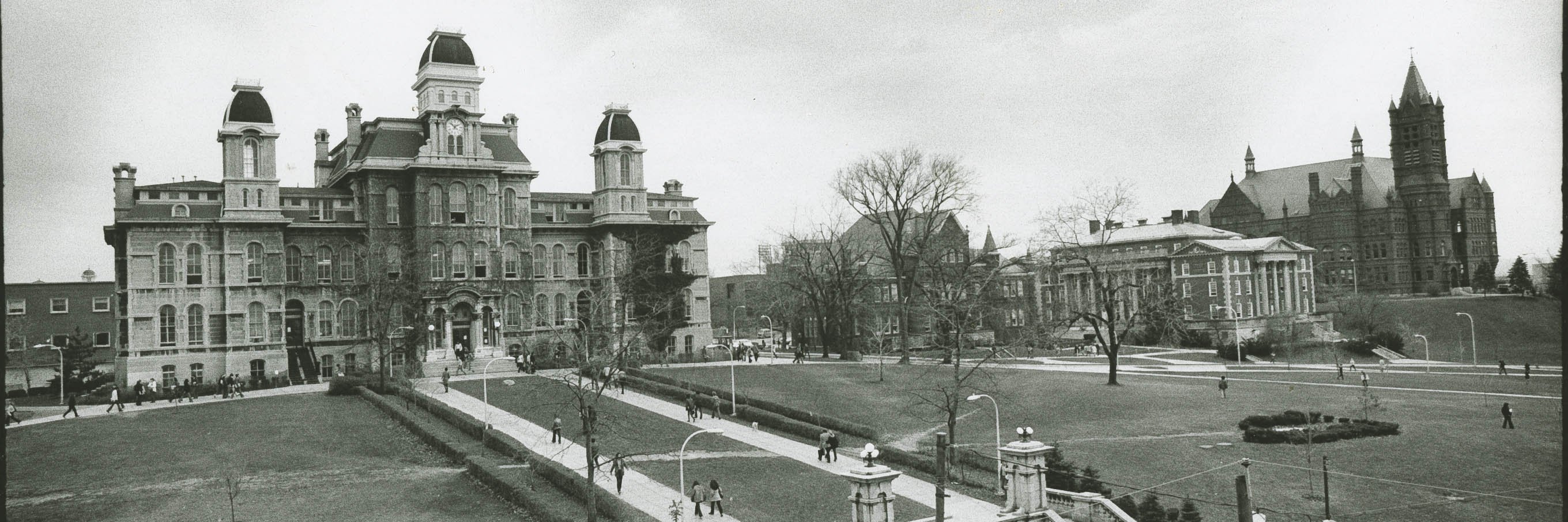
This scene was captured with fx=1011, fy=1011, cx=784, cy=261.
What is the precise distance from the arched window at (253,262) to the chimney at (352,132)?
10.9 m

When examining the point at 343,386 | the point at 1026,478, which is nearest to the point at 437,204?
the point at 343,386

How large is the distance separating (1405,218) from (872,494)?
114 metres

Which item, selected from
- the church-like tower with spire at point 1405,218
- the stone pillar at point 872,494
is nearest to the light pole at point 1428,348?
the church-like tower with spire at point 1405,218

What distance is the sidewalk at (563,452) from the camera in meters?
32.3

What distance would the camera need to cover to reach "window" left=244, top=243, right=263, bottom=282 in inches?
2525

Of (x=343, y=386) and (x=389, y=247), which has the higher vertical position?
(x=389, y=247)

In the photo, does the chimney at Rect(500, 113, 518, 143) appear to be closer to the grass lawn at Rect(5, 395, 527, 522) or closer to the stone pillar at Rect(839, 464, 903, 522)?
the grass lawn at Rect(5, 395, 527, 522)

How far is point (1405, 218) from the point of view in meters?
115

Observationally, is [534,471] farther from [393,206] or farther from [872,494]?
[393,206]

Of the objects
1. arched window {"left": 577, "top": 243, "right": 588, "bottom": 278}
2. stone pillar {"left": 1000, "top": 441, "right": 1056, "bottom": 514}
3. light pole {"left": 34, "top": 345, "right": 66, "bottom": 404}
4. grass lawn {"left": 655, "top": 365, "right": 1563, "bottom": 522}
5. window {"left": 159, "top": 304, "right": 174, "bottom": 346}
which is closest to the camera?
stone pillar {"left": 1000, "top": 441, "right": 1056, "bottom": 514}

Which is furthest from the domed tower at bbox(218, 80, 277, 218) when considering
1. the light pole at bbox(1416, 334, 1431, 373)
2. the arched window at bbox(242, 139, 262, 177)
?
the light pole at bbox(1416, 334, 1431, 373)

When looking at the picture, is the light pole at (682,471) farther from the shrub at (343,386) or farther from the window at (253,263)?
the window at (253,263)

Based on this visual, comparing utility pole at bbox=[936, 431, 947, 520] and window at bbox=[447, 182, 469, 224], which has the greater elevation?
window at bbox=[447, 182, 469, 224]

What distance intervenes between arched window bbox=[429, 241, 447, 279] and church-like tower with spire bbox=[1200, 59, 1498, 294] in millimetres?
90022
